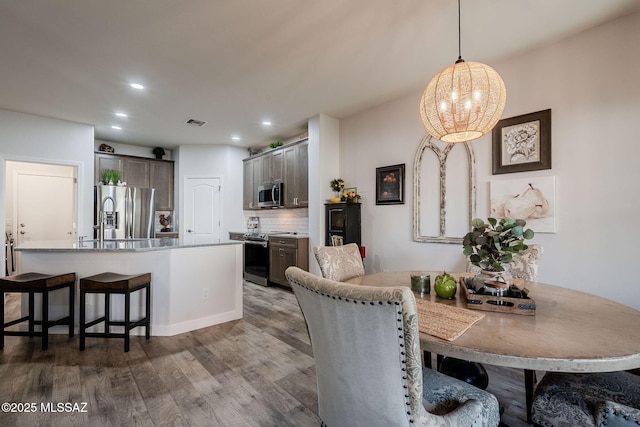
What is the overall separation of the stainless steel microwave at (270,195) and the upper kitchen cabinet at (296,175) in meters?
0.14

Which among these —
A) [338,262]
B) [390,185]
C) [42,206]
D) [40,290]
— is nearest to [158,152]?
[42,206]

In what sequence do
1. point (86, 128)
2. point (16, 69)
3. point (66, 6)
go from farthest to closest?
point (86, 128) < point (16, 69) < point (66, 6)

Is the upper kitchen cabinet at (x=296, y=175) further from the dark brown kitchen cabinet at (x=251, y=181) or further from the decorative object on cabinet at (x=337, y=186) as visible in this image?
the dark brown kitchen cabinet at (x=251, y=181)

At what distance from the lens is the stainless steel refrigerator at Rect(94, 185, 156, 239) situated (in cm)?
527

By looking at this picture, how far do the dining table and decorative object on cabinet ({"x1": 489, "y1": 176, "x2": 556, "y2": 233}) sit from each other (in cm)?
155

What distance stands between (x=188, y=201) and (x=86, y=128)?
211 centimetres

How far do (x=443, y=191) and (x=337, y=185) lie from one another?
1581 millimetres

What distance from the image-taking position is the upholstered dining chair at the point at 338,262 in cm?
217

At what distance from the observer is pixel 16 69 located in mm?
3182

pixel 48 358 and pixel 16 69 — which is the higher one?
pixel 16 69

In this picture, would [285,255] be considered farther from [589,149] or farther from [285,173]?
[589,149]

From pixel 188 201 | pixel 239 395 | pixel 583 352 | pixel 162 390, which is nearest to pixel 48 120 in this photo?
pixel 188 201

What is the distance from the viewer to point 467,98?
65.9 inches

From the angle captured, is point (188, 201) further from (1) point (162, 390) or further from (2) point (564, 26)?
(2) point (564, 26)
